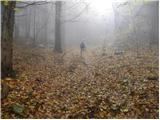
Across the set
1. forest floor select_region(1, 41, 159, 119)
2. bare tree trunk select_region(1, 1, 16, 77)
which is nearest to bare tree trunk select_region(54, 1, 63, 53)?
forest floor select_region(1, 41, 159, 119)

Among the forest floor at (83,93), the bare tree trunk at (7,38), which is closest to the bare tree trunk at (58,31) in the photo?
the forest floor at (83,93)

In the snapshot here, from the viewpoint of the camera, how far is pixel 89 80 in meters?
11.5

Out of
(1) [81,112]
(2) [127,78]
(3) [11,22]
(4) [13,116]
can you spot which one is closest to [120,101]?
(1) [81,112]

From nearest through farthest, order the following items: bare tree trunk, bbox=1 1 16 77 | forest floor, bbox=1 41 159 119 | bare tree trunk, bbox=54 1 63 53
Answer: forest floor, bbox=1 41 159 119, bare tree trunk, bbox=1 1 16 77, bare tree trunk, bbox=54 1 63 53

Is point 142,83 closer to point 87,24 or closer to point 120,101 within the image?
point 120,101

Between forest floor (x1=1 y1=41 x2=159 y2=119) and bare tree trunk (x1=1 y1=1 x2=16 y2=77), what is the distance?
569mm

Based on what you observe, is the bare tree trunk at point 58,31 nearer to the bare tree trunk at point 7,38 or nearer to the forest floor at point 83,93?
the forest floor at point 83,93

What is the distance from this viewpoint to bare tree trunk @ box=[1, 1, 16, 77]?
10.7 m

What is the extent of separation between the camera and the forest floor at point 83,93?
806cm

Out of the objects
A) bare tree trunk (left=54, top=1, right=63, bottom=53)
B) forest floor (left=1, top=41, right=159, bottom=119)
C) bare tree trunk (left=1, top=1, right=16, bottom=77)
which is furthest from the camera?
bare tree trunk (left=54, top=1, right=63, bottom=53)

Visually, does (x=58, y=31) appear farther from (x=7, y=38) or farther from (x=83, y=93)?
(x=83, y=93)

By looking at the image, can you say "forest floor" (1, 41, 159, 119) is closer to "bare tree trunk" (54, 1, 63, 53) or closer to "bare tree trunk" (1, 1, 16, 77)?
"bare tree trunk" (1, 1, 16, 77)

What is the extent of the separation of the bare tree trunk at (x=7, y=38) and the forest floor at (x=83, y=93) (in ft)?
1.87

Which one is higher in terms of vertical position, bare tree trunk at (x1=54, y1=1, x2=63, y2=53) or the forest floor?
Result: bare tree trunk at (x1=54, y1=1, x2=63, y2=53)
